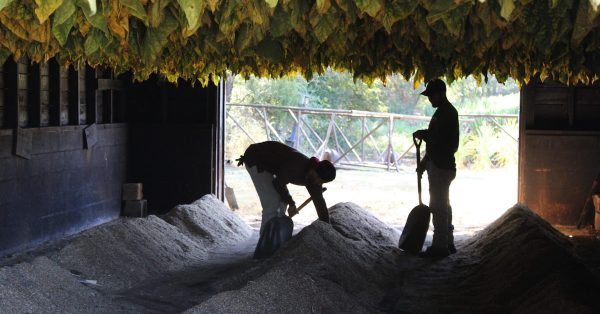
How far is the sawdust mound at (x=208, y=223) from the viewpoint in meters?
9.81

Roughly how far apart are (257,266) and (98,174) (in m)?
4.54

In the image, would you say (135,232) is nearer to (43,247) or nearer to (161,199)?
(43,247)

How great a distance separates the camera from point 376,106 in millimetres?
24109

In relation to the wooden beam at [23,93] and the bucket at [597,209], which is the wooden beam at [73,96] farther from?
the bucket at [597,209]

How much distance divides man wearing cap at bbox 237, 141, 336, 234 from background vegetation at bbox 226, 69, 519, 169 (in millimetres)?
10893

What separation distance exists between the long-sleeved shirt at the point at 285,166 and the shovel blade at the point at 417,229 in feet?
3.51

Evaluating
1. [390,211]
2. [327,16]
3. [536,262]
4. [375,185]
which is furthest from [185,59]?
[375,185]

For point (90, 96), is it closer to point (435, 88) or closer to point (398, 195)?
point (435, 88)

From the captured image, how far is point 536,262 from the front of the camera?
680 cm

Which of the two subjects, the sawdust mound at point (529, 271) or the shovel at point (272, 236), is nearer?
the sawdust mound at point (529, 271)

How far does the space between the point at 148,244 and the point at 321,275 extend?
246 cm

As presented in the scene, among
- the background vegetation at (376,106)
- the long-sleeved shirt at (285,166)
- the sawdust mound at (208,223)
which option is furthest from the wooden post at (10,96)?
the background vegetation at (376,106)

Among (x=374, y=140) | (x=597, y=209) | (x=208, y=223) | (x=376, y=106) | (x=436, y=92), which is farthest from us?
(x=376, y=106)

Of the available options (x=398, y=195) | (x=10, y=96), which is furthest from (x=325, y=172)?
(x=398, y=195)
